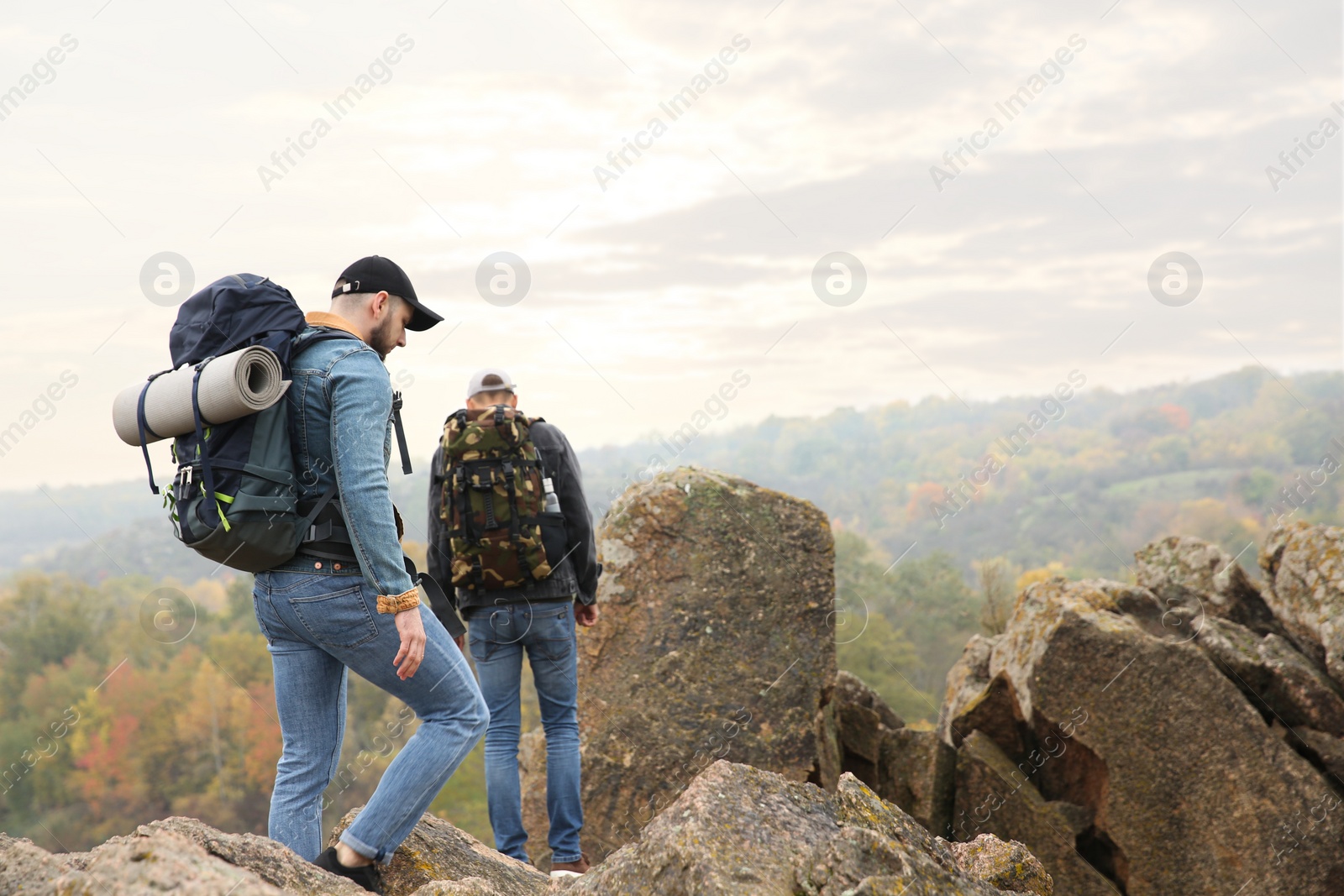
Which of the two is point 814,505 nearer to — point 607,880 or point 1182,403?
point 607,880

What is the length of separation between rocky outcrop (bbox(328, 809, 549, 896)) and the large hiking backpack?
51.9 inches

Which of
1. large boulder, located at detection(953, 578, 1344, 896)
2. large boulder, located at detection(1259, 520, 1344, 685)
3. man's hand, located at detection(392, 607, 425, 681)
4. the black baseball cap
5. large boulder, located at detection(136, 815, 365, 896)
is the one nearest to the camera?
large boulder, located at detection(136, 815, 365, 896)

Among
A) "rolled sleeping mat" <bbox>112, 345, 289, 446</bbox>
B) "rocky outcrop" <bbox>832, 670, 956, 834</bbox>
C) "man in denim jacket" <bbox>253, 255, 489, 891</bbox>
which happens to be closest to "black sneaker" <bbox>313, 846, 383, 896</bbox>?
"man in denim jacket" <bbox>253, 255, 489, 891</bbox>

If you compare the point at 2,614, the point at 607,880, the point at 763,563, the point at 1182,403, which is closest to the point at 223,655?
the point at 2,614

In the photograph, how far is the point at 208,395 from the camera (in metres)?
3.54

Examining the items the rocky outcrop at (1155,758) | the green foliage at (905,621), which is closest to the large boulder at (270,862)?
the rocky outcrop at (1155,758)

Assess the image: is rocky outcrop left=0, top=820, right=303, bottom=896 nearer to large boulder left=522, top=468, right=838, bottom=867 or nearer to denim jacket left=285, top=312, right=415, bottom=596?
denim jacket left=285, top=312, right=415, bottom=596

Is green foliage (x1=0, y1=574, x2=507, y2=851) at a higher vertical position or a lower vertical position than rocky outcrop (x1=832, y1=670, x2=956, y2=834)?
lower

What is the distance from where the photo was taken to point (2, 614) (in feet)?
214

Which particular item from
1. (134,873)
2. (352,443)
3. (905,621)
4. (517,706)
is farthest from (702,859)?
(905,621)

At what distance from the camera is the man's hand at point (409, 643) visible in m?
3.69

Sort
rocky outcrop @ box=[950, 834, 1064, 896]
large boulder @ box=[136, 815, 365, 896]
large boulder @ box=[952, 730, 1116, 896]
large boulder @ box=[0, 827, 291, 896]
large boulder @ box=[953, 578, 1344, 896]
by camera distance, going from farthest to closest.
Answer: large boulder @ box=[952, 730, 1116, 896]
large boulder @ box=[953, 578, 1344, 896]
rocky outcrop @ box=[950, 834, 1064, 896]
large boulder @ box=[136, 815, 365, 896]
large boulder @ box=[0, 827, 291, 896]

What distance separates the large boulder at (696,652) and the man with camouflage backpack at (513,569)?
1.82 m

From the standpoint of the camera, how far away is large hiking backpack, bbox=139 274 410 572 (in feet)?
11.7
